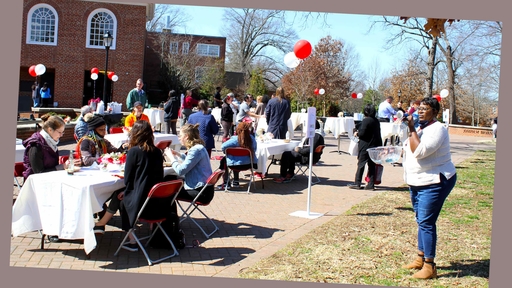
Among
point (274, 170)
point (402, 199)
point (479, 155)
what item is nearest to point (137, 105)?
point (274, 170)

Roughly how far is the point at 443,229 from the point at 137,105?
21.3ft

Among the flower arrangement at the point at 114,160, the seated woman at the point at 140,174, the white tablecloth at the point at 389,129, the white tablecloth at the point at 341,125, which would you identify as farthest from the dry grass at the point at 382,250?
the white tablecloth at the point at 341,125

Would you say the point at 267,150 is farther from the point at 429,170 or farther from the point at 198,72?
the point at 198,72

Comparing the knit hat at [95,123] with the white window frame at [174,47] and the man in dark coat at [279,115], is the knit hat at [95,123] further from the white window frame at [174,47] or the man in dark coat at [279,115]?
the white window frame at [174,47]

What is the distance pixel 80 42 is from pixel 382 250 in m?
29.9

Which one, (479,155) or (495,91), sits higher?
(495,91)

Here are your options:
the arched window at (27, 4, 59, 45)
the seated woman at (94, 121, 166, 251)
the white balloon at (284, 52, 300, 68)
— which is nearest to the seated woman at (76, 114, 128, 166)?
the seated woman at (94, 121, 166, 251)

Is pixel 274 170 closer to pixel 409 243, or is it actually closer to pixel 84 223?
pixel 409 243

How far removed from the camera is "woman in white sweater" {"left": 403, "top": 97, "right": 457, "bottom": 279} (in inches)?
203

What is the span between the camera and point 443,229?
7.85 metres

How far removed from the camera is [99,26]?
3284cm

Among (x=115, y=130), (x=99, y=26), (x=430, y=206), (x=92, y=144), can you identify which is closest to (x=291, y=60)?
(x=115, y=130)

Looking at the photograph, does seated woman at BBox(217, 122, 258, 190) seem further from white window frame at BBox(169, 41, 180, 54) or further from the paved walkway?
white window frame at BBox(169, 41, 180, 54)

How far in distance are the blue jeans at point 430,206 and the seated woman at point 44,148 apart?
400 centimetres
